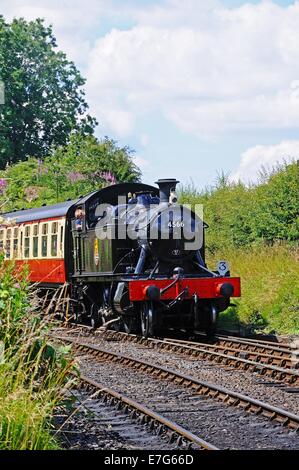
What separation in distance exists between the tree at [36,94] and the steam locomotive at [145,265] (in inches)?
1211

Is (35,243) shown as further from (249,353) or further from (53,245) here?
(249,353)

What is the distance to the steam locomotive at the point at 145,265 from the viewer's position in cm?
1689

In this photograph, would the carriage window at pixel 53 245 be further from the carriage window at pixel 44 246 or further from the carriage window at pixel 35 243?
the carriage window at pixel 35 243

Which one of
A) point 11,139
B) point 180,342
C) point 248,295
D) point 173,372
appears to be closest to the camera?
point 173,372

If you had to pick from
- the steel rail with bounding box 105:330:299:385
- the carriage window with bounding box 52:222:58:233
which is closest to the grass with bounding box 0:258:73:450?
the steel rail with bounding box 105:330:299:385

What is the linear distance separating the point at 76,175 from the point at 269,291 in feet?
53.2

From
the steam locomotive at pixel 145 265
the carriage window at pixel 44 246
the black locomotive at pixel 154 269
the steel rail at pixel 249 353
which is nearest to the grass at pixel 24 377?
the steel rail at pixel 249 353

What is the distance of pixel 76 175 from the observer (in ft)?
115

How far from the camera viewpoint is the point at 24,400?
7.58 meters

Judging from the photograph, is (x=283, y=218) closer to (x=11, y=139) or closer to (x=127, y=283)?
(x=127, y=283)

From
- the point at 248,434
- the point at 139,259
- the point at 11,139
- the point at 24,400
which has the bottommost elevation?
the point at 248,434
